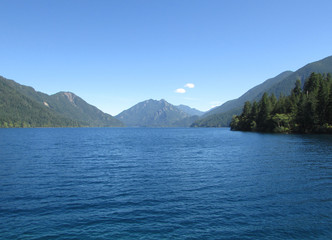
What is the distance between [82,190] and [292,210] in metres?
20.7

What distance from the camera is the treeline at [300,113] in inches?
4414

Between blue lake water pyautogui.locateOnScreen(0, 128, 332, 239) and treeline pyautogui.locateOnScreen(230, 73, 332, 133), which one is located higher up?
treeline pyautogui.locateOnScreen(230, 73, 332, 133)

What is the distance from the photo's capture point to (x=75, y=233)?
1530 centimetres

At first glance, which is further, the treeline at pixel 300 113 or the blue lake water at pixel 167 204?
the treeline at pixel 300 113

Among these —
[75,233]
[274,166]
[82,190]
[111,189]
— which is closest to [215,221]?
[75,233]

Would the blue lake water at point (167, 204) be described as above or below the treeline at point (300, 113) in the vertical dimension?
below

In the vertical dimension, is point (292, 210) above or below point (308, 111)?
below

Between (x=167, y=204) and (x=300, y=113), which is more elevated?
(x=300, y=113)

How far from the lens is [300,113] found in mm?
124250

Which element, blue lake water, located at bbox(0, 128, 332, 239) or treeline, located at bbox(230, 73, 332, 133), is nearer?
blue lake water, located at bbox(0, 128, 332, 239)

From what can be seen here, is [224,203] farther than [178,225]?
Yes

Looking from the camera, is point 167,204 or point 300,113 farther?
point 300,113

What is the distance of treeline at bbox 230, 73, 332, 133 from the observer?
368 ft

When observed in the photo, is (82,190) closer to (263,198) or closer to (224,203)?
(224,203)
